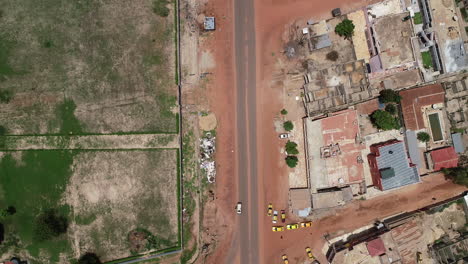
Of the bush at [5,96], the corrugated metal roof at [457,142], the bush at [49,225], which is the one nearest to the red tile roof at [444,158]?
the corrugated metal roof at [457,142]

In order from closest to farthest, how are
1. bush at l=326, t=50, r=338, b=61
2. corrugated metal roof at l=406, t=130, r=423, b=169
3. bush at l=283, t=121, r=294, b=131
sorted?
corrugated metal roof at l=406, t=130, r=423, b=169 → bush at l=283, t=121, r=294, b=131 → bush at l=326, t=50, r=338, b=61

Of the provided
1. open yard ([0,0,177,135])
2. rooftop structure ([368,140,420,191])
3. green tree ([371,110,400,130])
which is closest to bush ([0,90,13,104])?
open yard ([0,0,177,135])

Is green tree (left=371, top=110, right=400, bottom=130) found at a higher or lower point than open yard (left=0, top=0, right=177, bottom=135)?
lower

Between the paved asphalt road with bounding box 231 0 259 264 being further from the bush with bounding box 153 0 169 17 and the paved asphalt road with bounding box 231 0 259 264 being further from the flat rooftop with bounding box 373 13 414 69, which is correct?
the flat rooftop with bounding box 373 13 414 69

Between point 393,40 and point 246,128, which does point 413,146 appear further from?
point 246,128

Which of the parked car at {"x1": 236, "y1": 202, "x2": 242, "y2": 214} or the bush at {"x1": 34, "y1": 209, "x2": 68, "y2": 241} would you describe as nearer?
the bush at {"x1": 34, "y1": 209, "x2": 68, "y2": 241}

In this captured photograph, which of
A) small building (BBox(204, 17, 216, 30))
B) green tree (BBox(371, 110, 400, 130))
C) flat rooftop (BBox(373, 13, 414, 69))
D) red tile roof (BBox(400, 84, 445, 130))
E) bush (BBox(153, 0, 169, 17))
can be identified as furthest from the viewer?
small building (BBox(204, 17, 216, 30))

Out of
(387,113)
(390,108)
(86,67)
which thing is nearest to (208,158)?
(86,67)

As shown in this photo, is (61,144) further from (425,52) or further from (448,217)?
(448,217)
